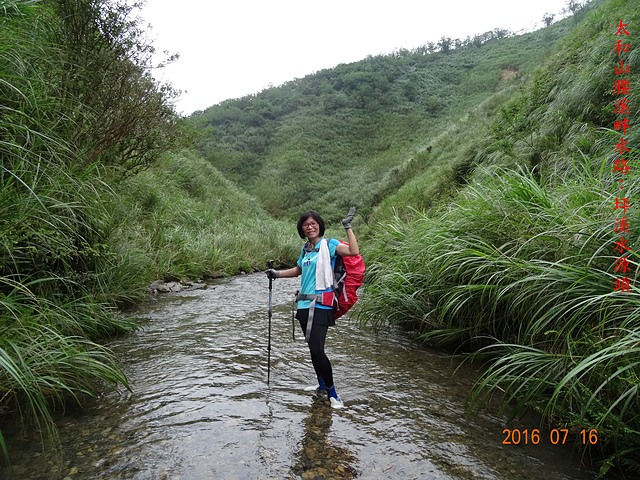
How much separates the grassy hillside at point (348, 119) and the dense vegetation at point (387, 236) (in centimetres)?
2133

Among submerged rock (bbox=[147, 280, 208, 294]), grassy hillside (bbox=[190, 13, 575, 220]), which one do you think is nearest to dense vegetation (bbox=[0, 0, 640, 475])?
submerged rock (bbox=[147, 280, 208, 294])

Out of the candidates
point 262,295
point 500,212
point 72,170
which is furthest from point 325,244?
point 262,295

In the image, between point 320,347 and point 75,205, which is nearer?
point 320,347

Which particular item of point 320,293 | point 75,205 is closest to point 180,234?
point 75,205

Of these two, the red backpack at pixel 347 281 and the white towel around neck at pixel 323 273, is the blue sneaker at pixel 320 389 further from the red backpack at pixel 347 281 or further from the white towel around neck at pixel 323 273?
the white towel around neck at pixel 323 273

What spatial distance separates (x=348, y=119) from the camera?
5003 centimetres

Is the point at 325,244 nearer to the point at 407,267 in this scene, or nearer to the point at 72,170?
the point at 407,267

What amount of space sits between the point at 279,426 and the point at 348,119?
163 feet

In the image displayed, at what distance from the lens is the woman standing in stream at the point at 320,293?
3592mm

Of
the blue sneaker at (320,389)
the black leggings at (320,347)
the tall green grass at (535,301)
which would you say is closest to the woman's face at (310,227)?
the black leggings at (320,347)
